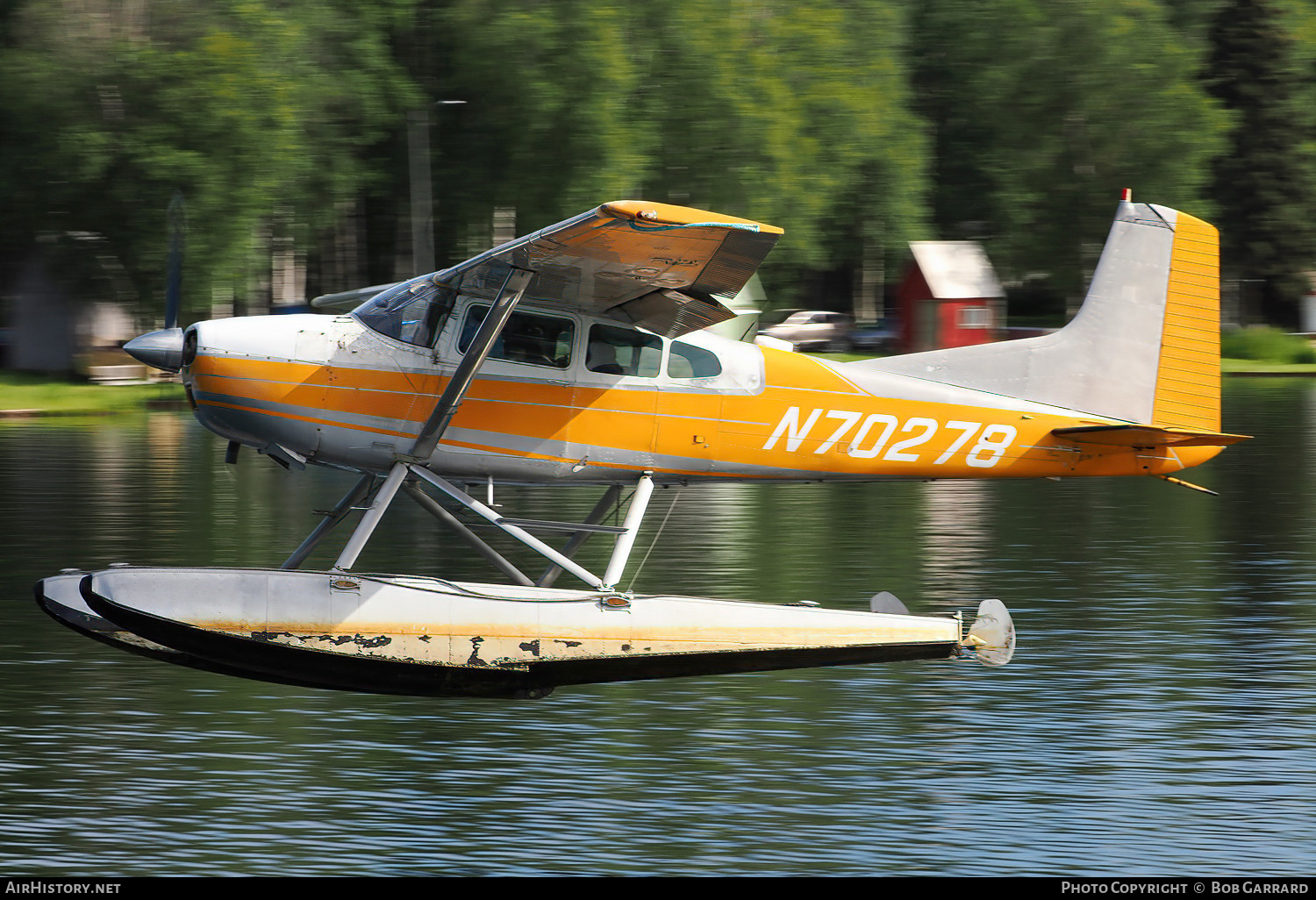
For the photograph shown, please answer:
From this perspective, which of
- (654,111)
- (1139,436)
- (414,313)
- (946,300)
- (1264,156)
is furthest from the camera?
(1264,156)

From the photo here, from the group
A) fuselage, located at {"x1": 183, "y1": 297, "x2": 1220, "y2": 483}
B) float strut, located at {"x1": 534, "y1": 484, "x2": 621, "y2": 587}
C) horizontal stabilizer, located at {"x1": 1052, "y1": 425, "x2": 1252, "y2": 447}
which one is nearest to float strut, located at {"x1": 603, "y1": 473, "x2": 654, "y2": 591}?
fuselage, located at {"x1": 183, "y1": 297, "x2": 1220, "y2": 483}

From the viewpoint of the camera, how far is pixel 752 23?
41406mm

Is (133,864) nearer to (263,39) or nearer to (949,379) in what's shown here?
(949,379)

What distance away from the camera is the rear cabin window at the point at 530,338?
8.61 meters

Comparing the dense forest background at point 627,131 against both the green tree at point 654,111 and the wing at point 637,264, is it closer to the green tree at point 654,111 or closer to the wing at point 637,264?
the green tree at point 654,111

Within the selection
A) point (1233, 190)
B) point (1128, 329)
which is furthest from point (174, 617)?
point (1233, 190)

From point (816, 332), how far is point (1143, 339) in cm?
3857

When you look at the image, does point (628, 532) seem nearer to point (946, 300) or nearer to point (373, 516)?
point (373, 516)

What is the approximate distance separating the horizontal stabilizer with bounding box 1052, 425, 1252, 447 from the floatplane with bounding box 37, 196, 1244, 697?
0.03 m

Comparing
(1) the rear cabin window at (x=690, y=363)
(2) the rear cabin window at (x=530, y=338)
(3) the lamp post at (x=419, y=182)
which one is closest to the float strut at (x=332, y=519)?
(2) the rear cabin window at (x=530, y=338)

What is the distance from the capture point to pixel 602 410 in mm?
8836

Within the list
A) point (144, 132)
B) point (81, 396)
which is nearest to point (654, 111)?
point (144, 132)

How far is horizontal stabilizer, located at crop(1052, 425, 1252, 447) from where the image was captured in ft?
29.9

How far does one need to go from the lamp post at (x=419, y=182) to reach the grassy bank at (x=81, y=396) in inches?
350
